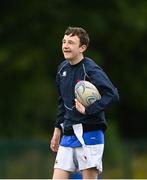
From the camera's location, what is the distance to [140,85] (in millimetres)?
34406

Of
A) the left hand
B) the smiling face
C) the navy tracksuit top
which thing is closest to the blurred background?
the navy tracksuit top

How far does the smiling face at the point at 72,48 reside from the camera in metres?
9.35

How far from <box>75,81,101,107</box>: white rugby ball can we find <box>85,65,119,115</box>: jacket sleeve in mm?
53

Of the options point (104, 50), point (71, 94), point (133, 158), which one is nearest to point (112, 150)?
point (133, 158)

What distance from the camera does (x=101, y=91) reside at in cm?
924

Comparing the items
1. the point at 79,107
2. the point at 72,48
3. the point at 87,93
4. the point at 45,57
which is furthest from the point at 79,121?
the point at 45,57

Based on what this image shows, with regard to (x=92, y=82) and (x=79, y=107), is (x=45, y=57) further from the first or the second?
(x=79, y=107)

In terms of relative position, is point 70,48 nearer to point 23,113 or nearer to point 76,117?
point 76,117

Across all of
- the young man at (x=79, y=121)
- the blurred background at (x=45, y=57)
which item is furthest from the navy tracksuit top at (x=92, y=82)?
the blurred background at (x=45, y=57)

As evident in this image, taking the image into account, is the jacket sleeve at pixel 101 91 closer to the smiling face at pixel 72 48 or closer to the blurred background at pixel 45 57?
the smiling face at pixel 72 48

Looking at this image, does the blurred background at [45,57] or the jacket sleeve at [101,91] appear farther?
the blurred background at [45,57]

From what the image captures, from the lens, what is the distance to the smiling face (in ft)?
30.7

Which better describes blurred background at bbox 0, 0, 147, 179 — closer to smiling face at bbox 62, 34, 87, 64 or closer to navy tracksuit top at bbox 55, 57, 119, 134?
navy tracksuit top at bbox 55, 57, 119, 134

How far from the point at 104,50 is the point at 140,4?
591 cm
